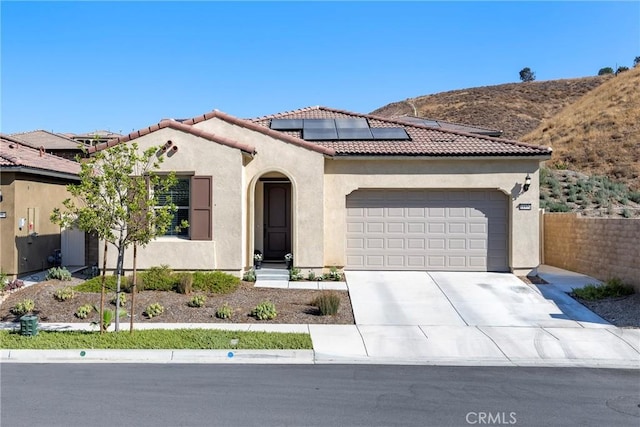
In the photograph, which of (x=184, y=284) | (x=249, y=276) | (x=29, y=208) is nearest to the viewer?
(x=184, y=284)

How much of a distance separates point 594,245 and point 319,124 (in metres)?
9.03

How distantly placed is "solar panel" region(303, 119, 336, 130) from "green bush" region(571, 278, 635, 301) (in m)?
8.73

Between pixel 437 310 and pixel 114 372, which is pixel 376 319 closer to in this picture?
pixel 437 310

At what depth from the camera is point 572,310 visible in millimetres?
11156

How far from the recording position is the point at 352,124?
56.9ft

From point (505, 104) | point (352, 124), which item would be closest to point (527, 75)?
point (505, 104)

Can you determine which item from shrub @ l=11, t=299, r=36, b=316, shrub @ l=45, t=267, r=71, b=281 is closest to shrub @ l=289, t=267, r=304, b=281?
shrub @ l=45, t=267, r=71, b=281

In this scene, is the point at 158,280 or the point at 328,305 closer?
the point at 328,305

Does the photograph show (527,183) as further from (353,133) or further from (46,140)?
A: (46,140)

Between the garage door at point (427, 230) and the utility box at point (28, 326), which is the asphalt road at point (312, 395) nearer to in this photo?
the utility box at point (28, 326)

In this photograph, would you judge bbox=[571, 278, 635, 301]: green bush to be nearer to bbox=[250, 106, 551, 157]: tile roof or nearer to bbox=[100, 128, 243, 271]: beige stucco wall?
bbox=[250, 106, 551, 157]: tile roof

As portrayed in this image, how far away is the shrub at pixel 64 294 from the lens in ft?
36.9

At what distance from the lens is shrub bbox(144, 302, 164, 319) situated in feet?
34.4

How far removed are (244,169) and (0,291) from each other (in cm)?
651
